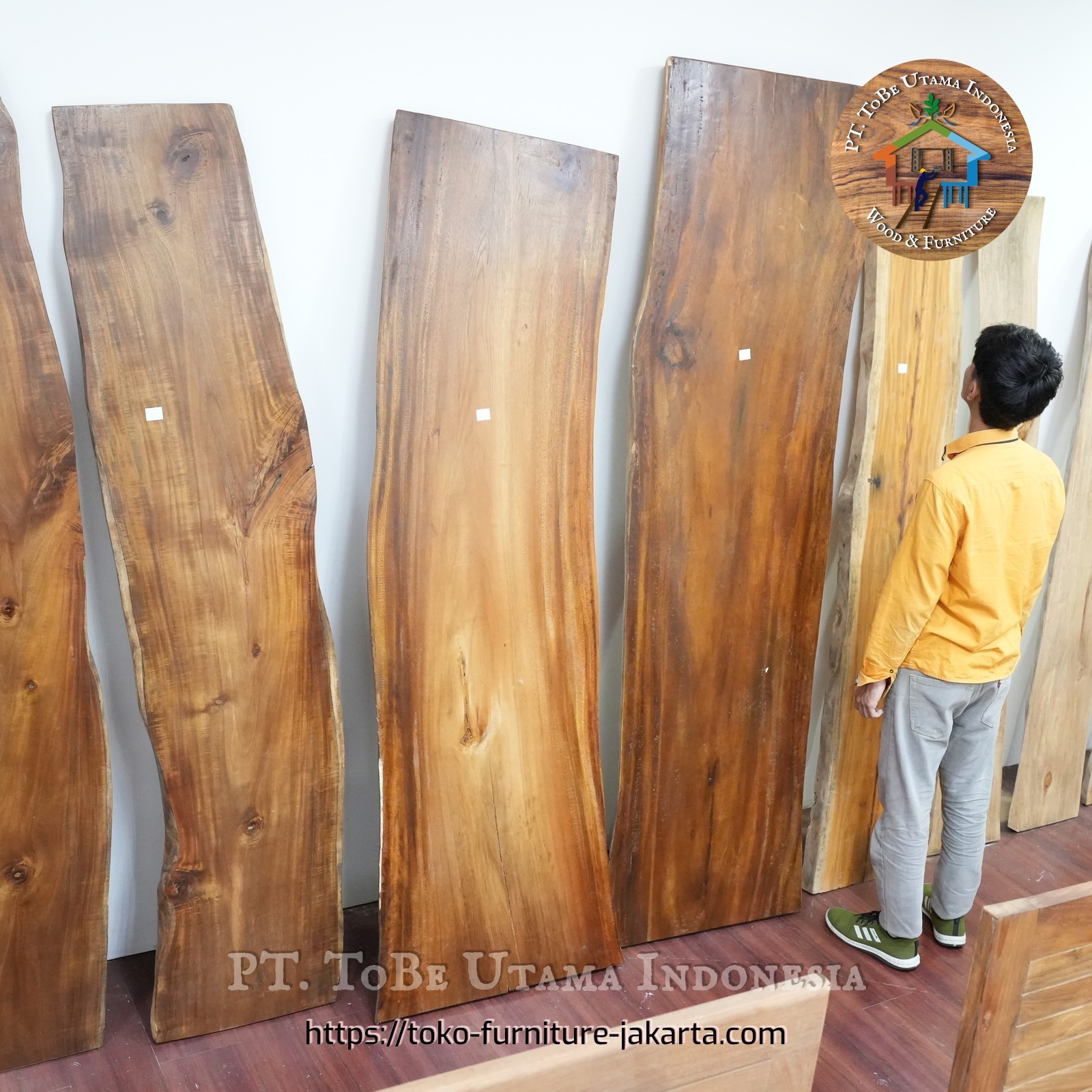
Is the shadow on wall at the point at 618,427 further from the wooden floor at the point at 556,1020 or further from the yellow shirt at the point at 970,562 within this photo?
the yellow shirt at the point at 970,562

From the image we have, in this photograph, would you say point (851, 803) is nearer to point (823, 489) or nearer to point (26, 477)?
point (823, 489)

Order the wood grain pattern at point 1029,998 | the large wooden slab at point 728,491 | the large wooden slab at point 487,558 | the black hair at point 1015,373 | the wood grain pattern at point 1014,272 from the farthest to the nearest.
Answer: the wood grain pattern at point 1014,272 → the large wooden slab at point 728,491 → the black hair at point 1015,373 → the large wooden slab at point 487,558 → the wood grain pattern at point 1029,998

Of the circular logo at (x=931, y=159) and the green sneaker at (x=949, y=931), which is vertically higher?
the circular logo at (x=931, y=159)

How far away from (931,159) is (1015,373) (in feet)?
2.30

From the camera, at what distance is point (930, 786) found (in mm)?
2543

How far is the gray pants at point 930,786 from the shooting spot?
2459 mm

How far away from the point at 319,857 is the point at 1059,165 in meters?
2.60

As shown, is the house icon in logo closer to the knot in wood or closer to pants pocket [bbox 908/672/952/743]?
pants pocket [bbox 908/672/952/743]

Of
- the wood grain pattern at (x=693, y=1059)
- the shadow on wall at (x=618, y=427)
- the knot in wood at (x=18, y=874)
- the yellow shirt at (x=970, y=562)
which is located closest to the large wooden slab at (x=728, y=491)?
the shadow on wall at (x=618, y=427)

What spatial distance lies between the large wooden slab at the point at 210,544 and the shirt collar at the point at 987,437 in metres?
1.38

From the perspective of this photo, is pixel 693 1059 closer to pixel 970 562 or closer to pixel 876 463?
pixel 970 562

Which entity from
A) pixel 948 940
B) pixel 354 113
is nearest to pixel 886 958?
pixel 948 940

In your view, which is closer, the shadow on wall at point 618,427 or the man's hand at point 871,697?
the shadow on wall at point 618,427

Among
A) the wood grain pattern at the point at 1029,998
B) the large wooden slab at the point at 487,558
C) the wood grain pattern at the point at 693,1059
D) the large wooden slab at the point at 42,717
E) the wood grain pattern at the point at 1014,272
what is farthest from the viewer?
the wood grain pattern at the point at 1014,272
